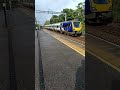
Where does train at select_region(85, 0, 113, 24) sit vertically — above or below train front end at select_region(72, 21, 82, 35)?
above

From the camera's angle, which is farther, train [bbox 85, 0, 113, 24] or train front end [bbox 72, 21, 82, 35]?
train front end [bbox 72, 21, 82, 35]

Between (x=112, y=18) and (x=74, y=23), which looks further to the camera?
(x=74, y=23)

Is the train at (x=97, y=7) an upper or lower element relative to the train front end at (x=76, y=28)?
upper

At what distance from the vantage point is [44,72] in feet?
38.3

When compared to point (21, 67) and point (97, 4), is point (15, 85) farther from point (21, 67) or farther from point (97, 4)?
point (97, 4)

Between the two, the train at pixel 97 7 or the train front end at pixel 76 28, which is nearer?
the train at pixel 97 7

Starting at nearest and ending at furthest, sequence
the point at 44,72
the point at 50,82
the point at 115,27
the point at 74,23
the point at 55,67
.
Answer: the point at 50,82
the point at 44,72
the point at 55,67
the point at 115,27
the point at 74,23

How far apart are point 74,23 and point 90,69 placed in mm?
32742

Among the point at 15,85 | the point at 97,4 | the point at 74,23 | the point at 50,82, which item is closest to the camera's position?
the point at 15,85

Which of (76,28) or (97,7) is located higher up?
(97,7)

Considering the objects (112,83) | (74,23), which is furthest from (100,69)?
(74,23)

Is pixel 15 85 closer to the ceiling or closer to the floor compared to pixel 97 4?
closer to the floor

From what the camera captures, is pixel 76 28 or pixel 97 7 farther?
pixel 76 28

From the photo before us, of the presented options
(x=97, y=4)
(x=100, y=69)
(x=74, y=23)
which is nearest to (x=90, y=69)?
(x=100, y=69)
